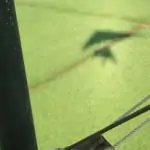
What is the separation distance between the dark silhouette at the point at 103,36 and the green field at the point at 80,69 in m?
0.03

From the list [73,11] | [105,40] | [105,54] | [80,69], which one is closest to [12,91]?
[80,69]

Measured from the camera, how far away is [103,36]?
101 inches

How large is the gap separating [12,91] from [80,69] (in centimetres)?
131

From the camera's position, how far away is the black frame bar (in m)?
0.92

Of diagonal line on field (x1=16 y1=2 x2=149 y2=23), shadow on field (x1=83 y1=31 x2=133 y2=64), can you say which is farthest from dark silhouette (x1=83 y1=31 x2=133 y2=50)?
diagonal line on field (x1=16 y1=2 x2=149 y2=23)

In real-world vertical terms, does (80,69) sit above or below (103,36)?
below

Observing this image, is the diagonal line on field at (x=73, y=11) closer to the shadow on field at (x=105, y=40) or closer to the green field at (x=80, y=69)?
the green field at (x=80, y=69)

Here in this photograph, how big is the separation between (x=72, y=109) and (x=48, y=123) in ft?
0.51

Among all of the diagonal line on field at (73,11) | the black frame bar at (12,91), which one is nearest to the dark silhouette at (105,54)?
the diagonal line on field at (73,11)

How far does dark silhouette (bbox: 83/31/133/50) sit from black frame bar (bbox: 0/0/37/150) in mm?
1388

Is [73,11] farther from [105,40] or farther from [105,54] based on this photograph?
[105,54]

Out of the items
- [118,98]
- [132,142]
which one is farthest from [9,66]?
[118,98]

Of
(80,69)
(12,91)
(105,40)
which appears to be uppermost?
(12,91)

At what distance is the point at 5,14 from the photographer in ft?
2.99
